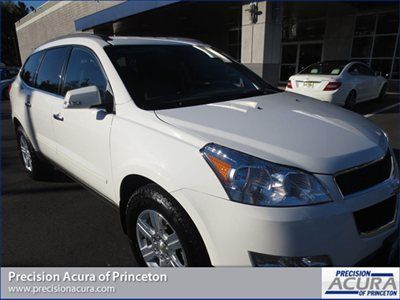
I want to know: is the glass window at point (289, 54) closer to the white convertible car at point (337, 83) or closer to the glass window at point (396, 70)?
the glass window at point (396, 70)

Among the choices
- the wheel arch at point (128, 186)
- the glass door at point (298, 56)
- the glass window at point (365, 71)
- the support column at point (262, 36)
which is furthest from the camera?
the glass door at point (298, 56)

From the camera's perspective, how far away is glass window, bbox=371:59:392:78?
15.6 metres

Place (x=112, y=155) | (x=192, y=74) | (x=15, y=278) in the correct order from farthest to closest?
(x=192, y=74) → (x=112, y=155) → (x=15, y=278)

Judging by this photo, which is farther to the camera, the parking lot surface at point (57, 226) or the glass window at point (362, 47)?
the glass window at point (362, 47)

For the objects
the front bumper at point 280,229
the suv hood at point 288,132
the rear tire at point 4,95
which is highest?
the suv hood at point 288,132

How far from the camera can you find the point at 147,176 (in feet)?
7.18

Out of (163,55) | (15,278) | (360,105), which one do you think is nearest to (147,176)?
(15,278)

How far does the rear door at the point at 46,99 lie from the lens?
3.53 meters

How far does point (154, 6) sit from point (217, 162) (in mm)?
13999

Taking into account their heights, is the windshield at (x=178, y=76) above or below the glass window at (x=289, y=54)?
above

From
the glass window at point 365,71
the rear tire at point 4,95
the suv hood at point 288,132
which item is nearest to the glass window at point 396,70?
the glass window at point 365,71

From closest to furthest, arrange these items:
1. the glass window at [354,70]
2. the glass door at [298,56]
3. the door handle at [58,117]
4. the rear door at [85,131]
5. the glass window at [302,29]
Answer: the rear door at [85,131]
the door handle at [58,117]
the glass window at [354,70]
the glass window at [302,29]
the glass door at [298,56]

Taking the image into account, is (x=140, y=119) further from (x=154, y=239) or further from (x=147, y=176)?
(x=154, y=239)

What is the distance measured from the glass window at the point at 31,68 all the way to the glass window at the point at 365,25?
1611 cm
